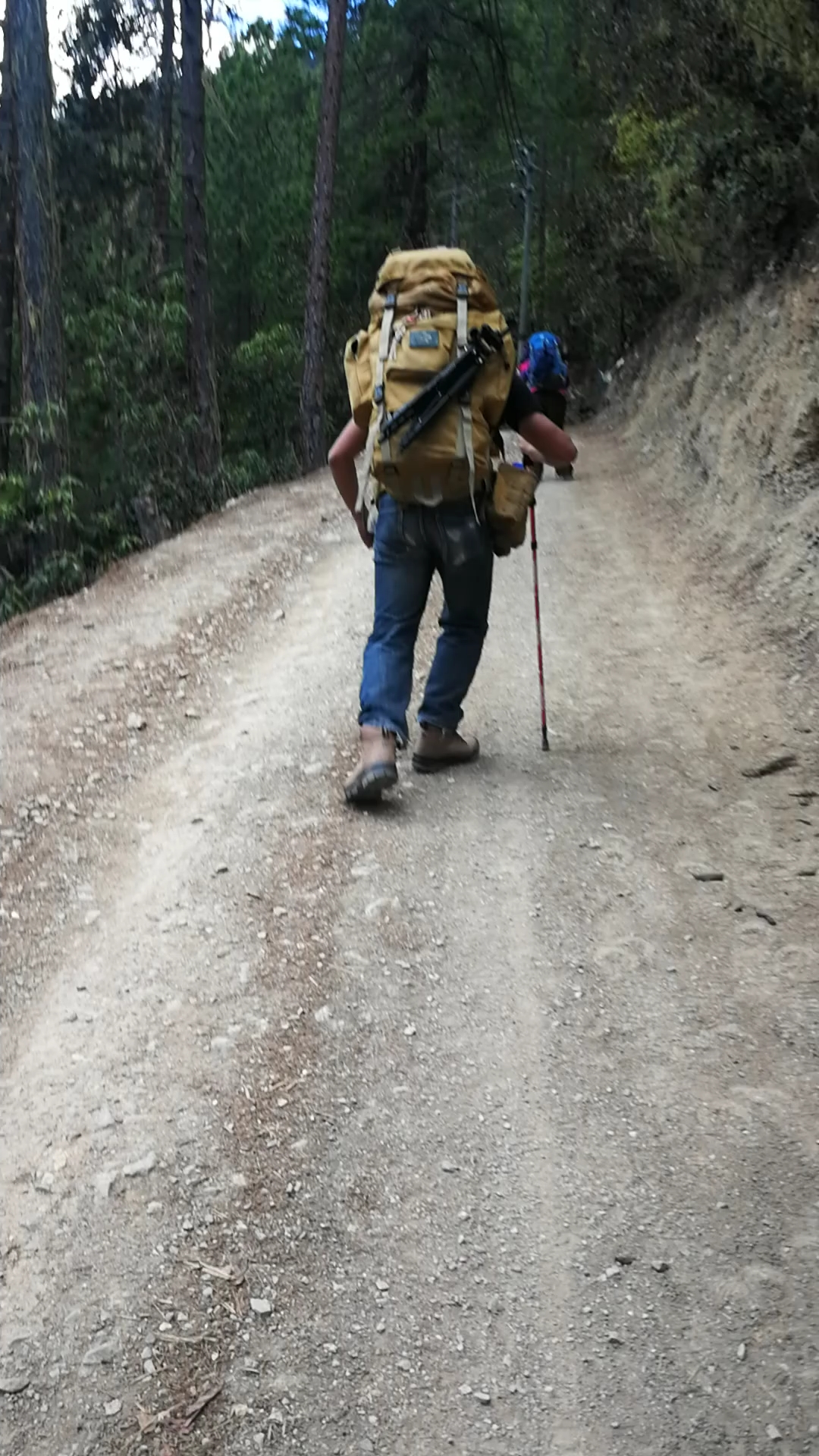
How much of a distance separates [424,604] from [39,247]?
8.27 m

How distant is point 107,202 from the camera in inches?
974

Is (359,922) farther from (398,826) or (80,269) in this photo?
(80,269)

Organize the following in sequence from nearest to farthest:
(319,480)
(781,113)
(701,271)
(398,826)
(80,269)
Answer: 1. (398,826)
2. (781,113)
3. (701,271)
4. (319,480)
5. (80,269)

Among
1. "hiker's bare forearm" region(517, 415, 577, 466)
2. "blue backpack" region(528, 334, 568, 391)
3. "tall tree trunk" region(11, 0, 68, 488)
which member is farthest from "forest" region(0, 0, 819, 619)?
"hiker's bare forearm" region(517, 415, 577, 466)

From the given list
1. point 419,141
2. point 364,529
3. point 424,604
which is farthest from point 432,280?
point 419,141

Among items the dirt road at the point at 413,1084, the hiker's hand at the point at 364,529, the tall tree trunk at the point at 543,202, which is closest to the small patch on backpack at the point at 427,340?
the hiker's hand at the point at 364,529

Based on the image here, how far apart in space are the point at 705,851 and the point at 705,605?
3.59 m

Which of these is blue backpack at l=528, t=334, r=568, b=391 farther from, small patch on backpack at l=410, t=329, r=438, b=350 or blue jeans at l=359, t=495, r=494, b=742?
small patch on backpack at l=410, t=329, r=438, b=350

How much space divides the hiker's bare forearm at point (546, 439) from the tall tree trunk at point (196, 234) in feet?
42.2

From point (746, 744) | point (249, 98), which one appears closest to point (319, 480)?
point (746, 744)

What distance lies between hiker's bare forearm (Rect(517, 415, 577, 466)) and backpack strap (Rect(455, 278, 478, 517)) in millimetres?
354

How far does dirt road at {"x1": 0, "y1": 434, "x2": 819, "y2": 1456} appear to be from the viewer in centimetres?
247

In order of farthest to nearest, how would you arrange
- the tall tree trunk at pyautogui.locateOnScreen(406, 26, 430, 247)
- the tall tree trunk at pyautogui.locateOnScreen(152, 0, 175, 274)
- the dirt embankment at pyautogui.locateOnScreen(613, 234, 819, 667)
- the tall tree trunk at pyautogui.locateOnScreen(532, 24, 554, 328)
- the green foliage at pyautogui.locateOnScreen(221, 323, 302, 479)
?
the tall tree trunk at pyautogui.locateOnScreen(152, 0, 175, 274) → the green foliage at pyautogui.locateOnScreen(221, 323, 302, 479) → the tall tree trunk at pyautogui.locateOnScreen(532, 24, 554, 328) → the tall tree trunk at pyautogui.locateOnScreen(406, 26, 430, 247) → the dirt embankment at pyautogui.locateOnScreen(613, 234, 819, 667)

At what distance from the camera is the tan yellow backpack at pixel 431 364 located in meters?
4.61
